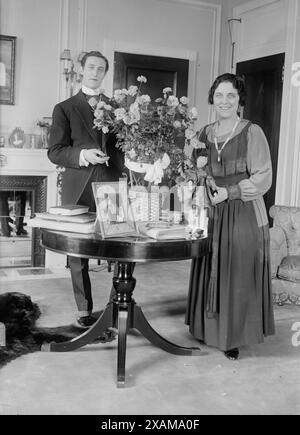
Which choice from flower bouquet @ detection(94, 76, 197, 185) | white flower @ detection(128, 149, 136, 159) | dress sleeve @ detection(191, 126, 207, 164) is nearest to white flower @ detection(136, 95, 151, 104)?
flower bouquet @ detection(94, 76, 197, 185)

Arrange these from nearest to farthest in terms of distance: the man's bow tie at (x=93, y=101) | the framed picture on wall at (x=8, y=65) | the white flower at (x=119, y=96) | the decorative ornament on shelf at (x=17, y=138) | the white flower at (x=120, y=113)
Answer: the white flower at (x=120, y=113) < the white flower at (x=119, y=96) < the man's bow tie at (x=93, y=101) < the framed picture on wall at (x=8, y=65) < the decorative ornament on shelf at (x=17, y=138)

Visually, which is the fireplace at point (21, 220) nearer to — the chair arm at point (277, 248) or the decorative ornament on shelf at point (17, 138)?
the decorative ornament on shelf at point (17, 138)

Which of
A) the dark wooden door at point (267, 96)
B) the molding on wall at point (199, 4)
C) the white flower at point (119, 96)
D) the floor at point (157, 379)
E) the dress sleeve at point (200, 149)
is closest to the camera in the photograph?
the floor at point (157, 379)

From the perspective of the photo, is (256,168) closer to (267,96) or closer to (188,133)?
(188,133)

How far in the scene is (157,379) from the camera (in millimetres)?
2359

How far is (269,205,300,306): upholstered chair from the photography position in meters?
3.64

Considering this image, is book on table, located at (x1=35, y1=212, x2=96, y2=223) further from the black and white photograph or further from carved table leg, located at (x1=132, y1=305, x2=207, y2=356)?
carved table leg, located at (x1=132, y1=305, x2=207, y2=356)

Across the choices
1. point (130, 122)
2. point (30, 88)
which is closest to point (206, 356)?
point (130, 122)

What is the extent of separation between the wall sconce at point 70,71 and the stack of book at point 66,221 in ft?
7.80

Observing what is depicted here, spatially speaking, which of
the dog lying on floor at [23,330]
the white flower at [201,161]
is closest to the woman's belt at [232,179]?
the white flower at [201,161]

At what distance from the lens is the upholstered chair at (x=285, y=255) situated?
3643 millimetres

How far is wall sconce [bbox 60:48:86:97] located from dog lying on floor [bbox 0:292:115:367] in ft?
6.39

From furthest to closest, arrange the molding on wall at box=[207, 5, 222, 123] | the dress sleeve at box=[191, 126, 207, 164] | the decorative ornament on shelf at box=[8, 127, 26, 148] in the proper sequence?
the molding on wall at box=[207, 5, 222, 123], the decorative ornament on shelf at box=[8, 127, 26, 148], the dress sleeve at box=[191, 126, 207, 164]
